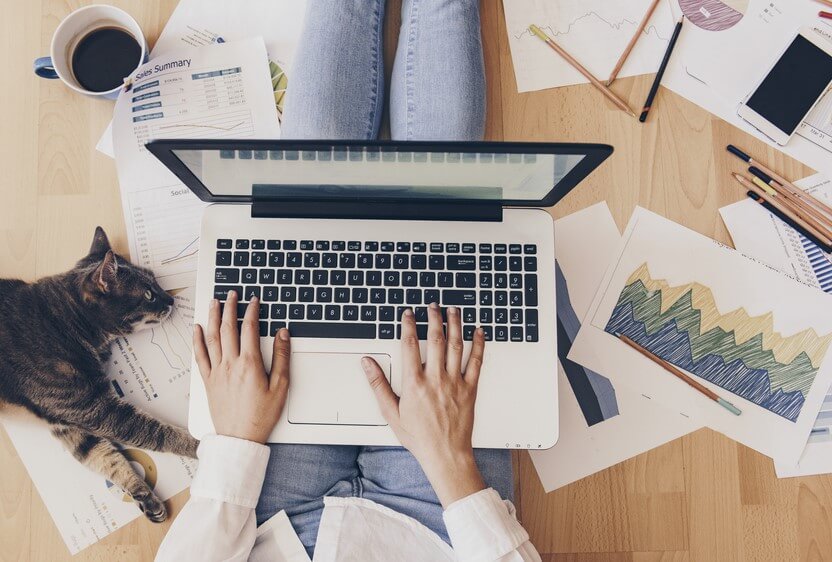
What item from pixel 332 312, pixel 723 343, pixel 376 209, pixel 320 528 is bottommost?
pixel 320 528

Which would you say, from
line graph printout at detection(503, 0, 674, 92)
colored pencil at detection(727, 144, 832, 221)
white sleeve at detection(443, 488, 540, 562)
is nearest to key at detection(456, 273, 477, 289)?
white sleeve at detection(443, 488, 540, 562)

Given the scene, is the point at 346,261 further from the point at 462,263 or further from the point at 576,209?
the point at 576,209

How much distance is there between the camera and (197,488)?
0.59 m

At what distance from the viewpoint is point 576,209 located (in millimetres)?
746

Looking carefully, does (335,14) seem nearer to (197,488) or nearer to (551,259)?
(551,259)

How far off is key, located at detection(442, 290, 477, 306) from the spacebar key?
0.09 metres

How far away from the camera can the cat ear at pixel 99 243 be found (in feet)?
2.36

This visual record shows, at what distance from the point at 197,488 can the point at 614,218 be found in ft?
1.93

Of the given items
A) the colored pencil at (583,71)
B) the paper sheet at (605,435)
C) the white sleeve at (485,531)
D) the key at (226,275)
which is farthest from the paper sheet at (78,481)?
the colored pencil at (583,71)

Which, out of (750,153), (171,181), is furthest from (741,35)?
(171,181)

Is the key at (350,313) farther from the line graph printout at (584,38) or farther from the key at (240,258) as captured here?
the line graph printout at (584,38)

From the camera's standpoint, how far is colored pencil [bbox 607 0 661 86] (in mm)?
762

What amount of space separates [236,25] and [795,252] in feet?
2.63

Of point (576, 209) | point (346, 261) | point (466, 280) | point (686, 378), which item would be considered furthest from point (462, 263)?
point (686, 378)
